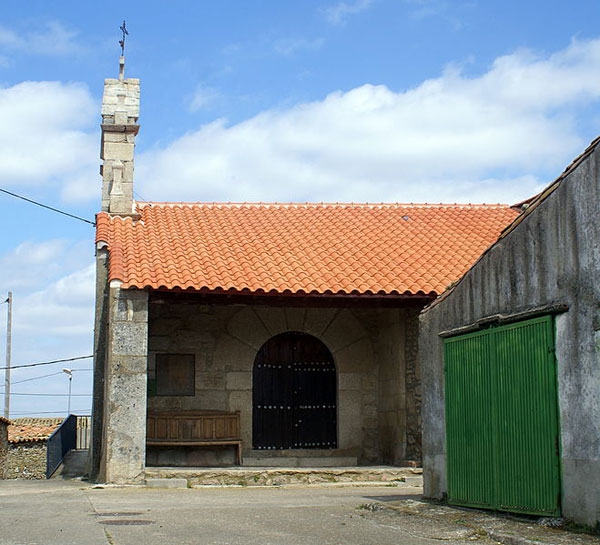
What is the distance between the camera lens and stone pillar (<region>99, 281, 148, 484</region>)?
497 inches

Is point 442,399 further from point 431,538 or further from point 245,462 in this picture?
point 245,462

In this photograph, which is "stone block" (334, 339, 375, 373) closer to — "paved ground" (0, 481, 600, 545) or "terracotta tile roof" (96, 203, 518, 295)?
"terracotta tile roof" (96, 203, 518, 295)

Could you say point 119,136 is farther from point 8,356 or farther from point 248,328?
point 8,356

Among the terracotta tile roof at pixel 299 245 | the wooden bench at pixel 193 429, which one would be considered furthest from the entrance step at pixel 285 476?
the terracotta tile roof at pixel 299 245

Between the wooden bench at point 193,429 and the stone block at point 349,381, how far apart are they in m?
2.10

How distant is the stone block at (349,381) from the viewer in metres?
16.2

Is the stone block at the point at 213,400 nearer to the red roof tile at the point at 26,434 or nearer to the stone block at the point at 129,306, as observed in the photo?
the stone block at the point at 129,306

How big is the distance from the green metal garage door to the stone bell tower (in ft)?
30.8

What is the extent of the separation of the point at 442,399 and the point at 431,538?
278 cm

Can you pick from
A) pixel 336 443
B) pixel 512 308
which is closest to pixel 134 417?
pixel 336 443

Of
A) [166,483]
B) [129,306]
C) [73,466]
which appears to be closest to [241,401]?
[166,483]

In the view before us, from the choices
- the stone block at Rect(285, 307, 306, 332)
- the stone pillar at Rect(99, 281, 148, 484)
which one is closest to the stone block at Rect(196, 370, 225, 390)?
the stone block at Rect(285, 307, 306, 332)

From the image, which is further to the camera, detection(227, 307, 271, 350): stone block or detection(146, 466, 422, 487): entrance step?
detection(227, 307, 271, 350): stone block

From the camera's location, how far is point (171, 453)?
14.9 metres
